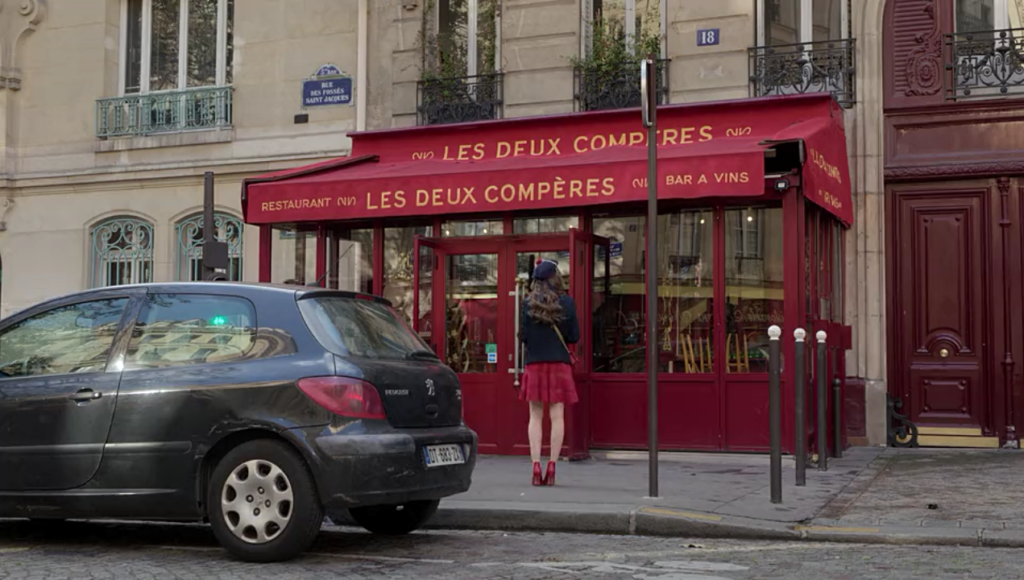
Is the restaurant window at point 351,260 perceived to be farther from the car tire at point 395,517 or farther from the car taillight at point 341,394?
the car taillight at point 341,394

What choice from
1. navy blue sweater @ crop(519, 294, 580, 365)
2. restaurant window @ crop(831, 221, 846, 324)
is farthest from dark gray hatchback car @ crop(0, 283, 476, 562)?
restaurant window @ crop(831, 221, 846, 324)

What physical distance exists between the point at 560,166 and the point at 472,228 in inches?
52.9

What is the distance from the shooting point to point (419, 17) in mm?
14922

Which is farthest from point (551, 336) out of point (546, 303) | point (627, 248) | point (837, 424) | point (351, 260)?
point (351, 260)

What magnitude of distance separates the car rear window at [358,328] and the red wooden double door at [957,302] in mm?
7036

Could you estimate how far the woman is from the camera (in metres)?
9.38

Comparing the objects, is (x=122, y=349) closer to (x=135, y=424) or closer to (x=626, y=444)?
(x=135, y=424)

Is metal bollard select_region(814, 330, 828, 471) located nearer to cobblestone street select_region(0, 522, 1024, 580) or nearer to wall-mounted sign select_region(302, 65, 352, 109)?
cobblestone street select_region(0, 522, 1024, 580)

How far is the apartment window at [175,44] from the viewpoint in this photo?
16391 mm

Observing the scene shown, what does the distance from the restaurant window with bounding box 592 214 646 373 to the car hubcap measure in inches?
222

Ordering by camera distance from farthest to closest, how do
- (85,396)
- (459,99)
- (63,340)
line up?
(459,99) → (63,340) → (85,396)

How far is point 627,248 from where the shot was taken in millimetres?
11758

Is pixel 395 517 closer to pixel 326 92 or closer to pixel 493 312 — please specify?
pixel 493 312

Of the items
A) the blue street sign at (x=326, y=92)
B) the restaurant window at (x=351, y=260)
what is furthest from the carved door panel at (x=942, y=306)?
the blue street sign at (x=326, y=92)
